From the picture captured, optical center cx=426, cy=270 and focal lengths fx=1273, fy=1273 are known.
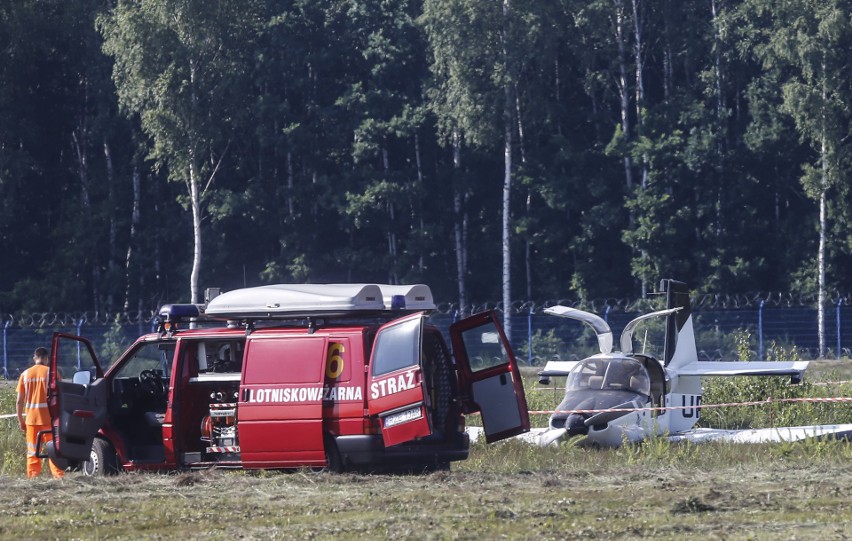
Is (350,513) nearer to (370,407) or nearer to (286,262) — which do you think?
(370,407)

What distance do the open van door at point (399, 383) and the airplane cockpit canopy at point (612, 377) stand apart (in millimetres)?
6395

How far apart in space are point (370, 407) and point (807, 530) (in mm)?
4916

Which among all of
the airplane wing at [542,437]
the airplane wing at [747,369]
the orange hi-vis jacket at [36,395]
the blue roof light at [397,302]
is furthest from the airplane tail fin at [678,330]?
the orange hi-vis jacket at [36,395]

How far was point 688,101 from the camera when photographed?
46.7 meters

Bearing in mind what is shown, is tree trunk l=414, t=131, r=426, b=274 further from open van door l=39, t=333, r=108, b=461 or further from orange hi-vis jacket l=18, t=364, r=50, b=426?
open van door l=39, t=333, r=108, b=461

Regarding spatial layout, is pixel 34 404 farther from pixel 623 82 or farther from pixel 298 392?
pixel 623 82

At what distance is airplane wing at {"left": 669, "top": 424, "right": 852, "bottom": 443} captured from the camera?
55.5 feet

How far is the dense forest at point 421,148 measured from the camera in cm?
4391

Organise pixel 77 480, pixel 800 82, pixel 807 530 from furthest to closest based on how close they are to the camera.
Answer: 1. pixel 800 82
2. pixel 77 480
3. pixel 807 530

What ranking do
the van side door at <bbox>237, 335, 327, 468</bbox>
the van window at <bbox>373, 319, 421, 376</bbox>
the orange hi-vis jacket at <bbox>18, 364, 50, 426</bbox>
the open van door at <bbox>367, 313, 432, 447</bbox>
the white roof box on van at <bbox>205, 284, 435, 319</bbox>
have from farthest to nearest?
1. the orange hi-vis jacket at <bbox>18, 364, 50, 426</bbox>
2. the white roof box on van at <bbox>205, 284, 435, 319</bbox>
3. the van side door at <bbox>237, 335, 327, 468</bbox>
4. the van window at <bbox>373, 319, 421, 376</bbox>
5. the open van door at <bbox>367, 313, 432, 447</bbox>

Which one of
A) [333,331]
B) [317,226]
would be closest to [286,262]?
[317,226]

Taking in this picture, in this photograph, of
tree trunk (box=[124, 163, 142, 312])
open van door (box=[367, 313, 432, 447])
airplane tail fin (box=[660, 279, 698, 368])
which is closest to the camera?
open van door (box=[367, 313, 432, 447])

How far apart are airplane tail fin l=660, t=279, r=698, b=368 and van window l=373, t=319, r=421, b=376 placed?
352 inches

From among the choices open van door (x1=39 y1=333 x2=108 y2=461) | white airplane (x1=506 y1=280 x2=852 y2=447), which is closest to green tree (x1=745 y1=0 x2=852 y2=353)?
white airplane (x1=506 y1=280 x2=852 y2=447)
